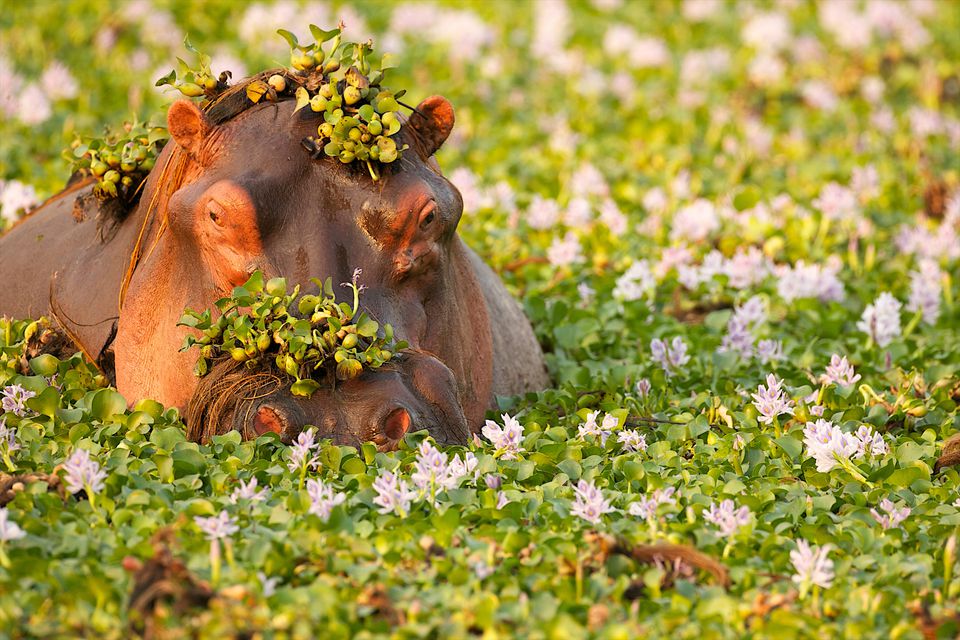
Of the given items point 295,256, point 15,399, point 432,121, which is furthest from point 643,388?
point 15,399

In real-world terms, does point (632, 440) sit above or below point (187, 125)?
below

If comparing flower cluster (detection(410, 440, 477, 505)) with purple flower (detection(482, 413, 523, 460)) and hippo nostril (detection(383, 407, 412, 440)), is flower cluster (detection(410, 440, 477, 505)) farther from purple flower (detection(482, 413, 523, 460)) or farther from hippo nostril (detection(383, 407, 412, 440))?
purple flower (detection(482, 413, 523, 460))

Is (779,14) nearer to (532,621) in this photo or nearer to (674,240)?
(674,240)

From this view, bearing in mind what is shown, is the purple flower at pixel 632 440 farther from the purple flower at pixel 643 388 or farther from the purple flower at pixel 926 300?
the purple flower at pixel 926 300

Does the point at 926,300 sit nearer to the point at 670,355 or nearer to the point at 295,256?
the point at 670,355

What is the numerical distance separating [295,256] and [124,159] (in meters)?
1.00

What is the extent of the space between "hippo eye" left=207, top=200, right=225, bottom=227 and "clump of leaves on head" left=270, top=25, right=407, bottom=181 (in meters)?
0.34

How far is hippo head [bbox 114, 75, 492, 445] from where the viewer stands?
4.48m

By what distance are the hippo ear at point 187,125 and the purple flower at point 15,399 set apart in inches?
36.5

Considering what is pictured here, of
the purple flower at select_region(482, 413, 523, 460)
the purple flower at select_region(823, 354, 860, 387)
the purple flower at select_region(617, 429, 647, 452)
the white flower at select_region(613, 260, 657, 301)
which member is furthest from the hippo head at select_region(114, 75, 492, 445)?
the white flower at select_region(613, 260, 657, 301)

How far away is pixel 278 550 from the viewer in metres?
3.79

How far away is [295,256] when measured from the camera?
4.60 meters

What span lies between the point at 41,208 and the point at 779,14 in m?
8.27

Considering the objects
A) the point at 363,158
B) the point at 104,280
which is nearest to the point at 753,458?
the point at 363,158
